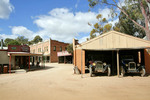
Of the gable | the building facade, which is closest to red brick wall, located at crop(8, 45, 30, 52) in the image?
the building facade

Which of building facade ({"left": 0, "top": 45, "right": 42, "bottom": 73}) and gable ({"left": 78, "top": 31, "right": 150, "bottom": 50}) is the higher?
gable ({"left": 78, "top": 31, "right": 150, "bottom": 50})

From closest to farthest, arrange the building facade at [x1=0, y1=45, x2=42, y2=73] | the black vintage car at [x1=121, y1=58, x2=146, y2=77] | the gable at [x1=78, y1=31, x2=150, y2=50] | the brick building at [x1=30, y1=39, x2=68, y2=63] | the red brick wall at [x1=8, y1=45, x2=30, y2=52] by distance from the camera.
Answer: the black vintage car at [x1=121, y1=58, x2=146, y2=77] → the gable at [x1=78, y1=31, x2=150, y2=50] → the building facade at [x1=0, y1=45, x2=42, y2=73] → the red brick wall at [x1=8, y1=45, x2=30, y2=52] → the brick building at [x1=30, y1=39, x2=68, y2=63]

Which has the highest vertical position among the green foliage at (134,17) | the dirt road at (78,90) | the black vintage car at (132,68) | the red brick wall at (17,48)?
the green foliage at (134,17)

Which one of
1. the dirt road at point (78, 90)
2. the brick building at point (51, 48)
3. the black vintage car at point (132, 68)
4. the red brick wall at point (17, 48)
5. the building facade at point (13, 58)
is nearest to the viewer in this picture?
the dirt road at point (78, 90)

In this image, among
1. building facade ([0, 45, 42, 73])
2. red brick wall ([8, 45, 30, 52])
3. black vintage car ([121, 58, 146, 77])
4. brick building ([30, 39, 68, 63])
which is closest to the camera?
black vintage car ([121, 58, 146, 77])

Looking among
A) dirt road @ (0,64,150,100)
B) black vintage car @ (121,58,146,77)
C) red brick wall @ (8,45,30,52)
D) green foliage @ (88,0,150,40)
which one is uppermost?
green foliage @ (88,0,150,40)

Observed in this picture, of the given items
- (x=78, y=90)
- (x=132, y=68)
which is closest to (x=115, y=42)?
(x=132, y=68)

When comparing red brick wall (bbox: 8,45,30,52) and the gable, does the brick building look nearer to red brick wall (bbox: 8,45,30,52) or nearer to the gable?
red brick wall (bbox: 8,45,30,52)

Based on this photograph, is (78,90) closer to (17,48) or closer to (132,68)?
(132,68)

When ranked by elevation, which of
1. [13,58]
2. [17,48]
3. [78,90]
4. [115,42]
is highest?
[115,42]

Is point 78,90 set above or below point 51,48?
below

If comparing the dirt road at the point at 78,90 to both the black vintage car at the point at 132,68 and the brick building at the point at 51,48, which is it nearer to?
the black vintage car at the point at 132,68

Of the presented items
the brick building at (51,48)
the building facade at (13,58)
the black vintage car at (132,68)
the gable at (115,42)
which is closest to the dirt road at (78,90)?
the black vintage car at (132,68)

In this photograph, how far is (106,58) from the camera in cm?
1323
